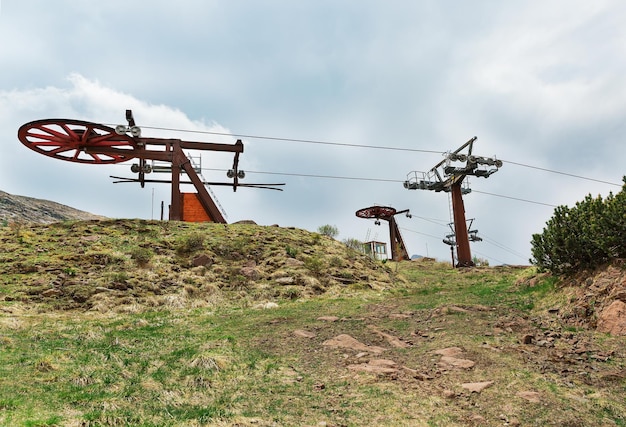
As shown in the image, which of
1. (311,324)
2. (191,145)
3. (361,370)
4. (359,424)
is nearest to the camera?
(359,424)

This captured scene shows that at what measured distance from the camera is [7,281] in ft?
47.7

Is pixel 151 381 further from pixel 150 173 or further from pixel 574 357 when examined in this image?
pixel 150 173

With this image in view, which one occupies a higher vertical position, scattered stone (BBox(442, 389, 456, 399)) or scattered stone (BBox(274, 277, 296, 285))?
scattered stone (BBox(274, 277, 296, 285))

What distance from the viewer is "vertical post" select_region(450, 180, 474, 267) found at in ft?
115

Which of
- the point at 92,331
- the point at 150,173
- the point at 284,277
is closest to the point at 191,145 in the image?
the point at 150,173

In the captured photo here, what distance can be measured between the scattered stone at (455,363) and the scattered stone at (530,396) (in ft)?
4.19

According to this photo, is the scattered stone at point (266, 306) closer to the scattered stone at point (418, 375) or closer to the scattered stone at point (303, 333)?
the scattered stone at point (303, 333)

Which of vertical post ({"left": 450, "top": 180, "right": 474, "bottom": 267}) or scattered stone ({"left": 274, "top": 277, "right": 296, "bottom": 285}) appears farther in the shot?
vertical post ({"left": 450, "top": 180, "right": 474, "bottom": 267})

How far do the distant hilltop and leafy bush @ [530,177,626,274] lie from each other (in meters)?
39.1

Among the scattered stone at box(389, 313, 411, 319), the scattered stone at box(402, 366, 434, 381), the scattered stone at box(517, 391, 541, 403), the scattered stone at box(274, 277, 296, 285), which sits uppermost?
the scattered stone at box(274, 277, 296, 285)

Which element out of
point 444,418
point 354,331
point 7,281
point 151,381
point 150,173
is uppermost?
point 150,173

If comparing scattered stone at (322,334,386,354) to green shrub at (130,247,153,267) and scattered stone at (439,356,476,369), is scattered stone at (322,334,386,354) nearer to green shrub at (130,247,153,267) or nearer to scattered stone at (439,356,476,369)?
scattered stone at (439,356,476,369)

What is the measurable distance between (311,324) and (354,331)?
4.00ft

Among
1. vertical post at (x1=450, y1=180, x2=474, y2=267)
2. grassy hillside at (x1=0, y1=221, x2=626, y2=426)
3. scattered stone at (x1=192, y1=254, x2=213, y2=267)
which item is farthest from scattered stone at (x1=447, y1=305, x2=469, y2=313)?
vertical post at (x1=450, y1=180, x2=474, y2=267)
